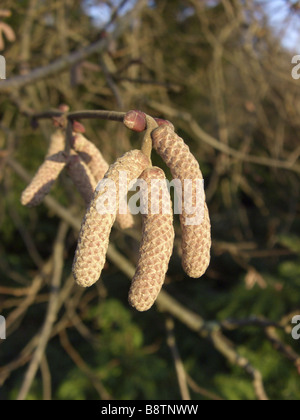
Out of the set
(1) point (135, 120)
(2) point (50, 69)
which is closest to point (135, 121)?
(1) point (135, 120)

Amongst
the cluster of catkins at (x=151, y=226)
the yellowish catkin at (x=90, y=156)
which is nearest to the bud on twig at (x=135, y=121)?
the cluster of catkins at (x=151, y=226)

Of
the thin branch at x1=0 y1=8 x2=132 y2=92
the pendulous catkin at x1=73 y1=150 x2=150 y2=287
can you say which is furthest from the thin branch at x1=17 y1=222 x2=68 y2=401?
the pendulous catkin at x1=73 y1=150 x2=150 y2=287

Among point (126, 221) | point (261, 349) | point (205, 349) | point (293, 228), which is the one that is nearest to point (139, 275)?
point (126, 221)

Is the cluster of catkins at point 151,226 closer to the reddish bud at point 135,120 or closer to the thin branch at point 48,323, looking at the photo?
the reddish bud at point 135,120

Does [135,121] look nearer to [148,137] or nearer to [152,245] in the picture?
[148,137]

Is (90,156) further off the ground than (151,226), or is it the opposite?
(90,156)

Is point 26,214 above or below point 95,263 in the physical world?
above

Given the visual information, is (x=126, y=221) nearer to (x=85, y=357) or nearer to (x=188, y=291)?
(x=85, y=357)
